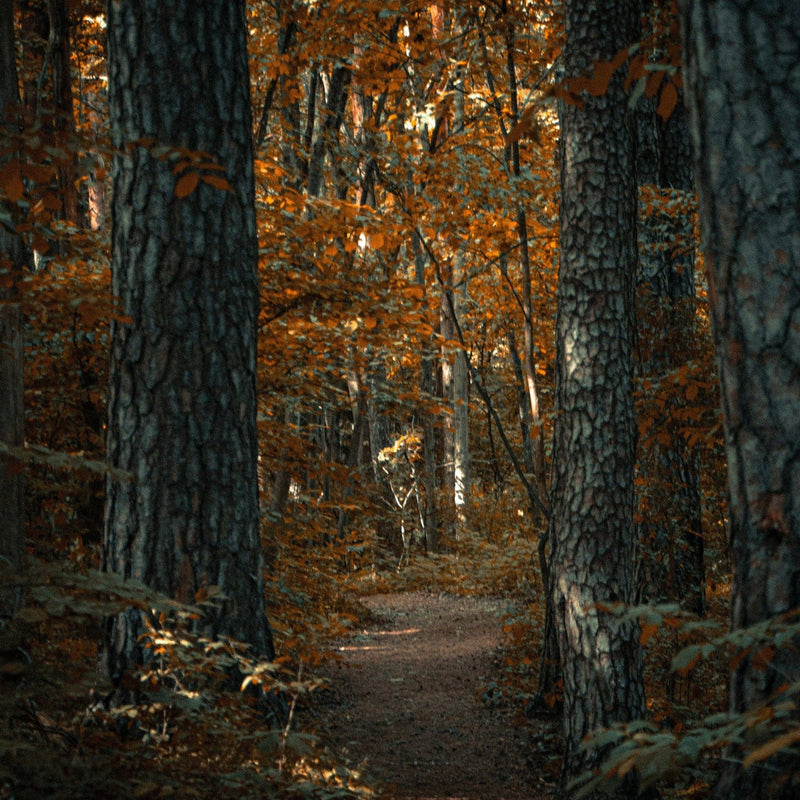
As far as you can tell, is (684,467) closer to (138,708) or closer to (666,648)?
(666,648)

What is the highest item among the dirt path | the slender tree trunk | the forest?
the slender tree trunk

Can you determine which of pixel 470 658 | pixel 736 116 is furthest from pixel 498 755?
pixel 736 116

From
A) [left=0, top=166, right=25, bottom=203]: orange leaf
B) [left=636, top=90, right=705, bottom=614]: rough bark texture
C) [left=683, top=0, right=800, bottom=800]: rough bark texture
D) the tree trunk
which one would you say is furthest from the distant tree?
[left=0, top=166, right=25, bottom=203]: orange leaf

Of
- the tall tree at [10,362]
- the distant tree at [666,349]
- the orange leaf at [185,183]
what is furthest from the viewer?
the distant tree at [666,349]

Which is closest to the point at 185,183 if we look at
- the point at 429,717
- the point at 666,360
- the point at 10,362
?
the point at 10,362

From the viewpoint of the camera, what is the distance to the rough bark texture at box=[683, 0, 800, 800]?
1.94m

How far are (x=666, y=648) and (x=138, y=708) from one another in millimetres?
4760

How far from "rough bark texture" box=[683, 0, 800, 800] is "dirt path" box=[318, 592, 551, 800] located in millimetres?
2435

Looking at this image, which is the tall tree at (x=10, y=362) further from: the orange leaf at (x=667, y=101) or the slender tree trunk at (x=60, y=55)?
the orange leaf at (x=667, y=101)

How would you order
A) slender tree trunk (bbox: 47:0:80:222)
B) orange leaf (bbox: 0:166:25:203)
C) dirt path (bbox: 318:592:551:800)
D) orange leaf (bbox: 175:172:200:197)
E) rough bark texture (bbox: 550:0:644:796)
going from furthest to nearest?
slender tree trunk (bbox: 47:0:80:222) < dirt path (bbox: 318:592:551:800) < rough bark texture (bbox: 550:0:644:796) < orange leaf (bbox: 175:172:200:197) < orange leaf (bbox: 0:166:25:203)

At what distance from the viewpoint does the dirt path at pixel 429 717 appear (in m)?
5.27

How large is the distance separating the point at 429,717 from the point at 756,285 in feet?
18.8

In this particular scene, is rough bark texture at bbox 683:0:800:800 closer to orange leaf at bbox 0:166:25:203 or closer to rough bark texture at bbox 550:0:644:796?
orange leaf at bbox 0:166:25:203

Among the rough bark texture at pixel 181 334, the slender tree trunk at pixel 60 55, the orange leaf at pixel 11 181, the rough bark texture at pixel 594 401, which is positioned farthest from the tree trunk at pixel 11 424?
the rough bark texture at pixel 594 401
